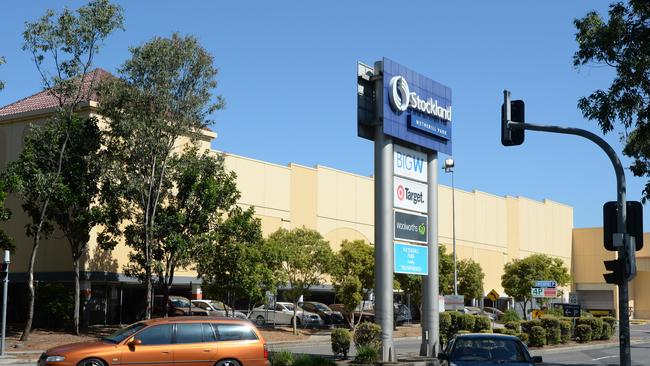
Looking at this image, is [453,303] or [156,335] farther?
[453,303]

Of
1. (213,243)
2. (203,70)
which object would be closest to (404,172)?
(203,70)

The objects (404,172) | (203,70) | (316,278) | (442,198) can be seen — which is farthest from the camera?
(442,198)

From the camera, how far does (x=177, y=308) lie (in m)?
42.9

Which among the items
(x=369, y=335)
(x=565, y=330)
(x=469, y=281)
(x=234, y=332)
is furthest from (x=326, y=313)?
(x=234, y=332)

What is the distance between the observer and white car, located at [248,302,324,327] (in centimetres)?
4675

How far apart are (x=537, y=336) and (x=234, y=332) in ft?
63.8

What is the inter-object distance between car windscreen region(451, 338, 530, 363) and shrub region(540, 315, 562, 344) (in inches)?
819

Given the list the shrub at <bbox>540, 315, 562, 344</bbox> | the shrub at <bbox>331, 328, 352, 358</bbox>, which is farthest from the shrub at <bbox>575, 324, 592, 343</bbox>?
the shrub at <bbox>331, 328, 352, 358</bbox>

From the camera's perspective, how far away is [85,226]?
3488 centimetres

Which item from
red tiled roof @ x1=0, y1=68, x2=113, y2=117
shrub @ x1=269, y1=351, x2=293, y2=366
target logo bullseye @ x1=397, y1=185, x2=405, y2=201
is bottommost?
shrub @ x1=269, y1=351, x2=293, y2=366

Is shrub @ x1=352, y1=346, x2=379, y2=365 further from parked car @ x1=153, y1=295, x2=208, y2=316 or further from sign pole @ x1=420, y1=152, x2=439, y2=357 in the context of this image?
parked car @ x1=153, y1=295, x2=208, y2=316

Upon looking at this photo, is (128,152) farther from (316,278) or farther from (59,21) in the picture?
(316,278)

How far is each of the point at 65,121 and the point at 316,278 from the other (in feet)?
54.8

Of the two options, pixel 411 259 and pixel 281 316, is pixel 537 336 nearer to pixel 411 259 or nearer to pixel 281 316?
pixel 411 259
